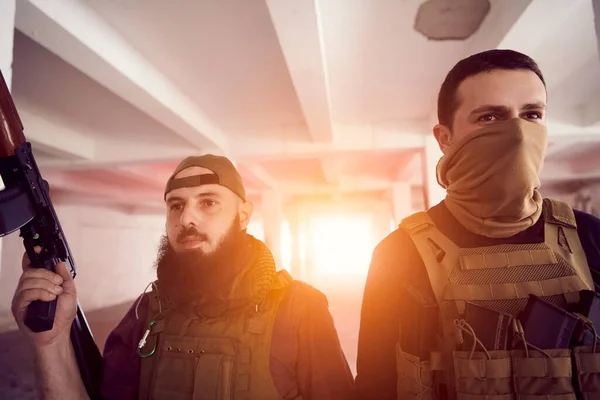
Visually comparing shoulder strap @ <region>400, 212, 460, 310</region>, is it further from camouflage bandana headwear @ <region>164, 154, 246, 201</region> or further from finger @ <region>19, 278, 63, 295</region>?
finger @ <region>19, 278, 63, 295</region>

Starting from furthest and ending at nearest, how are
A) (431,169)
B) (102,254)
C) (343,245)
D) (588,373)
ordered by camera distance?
(343,245), (102,254), (431,169), (588,373)

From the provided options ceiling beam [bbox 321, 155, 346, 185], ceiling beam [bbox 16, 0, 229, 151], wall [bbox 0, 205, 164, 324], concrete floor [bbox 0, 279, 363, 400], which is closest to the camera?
ceiling beam [bbox 16, 0, 229, 151]

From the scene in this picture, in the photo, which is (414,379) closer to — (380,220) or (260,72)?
(260,72)

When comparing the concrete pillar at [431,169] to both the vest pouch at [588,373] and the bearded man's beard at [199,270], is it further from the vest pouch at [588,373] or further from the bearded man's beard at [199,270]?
the vest pouch at [588,373]

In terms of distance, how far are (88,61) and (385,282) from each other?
209 cm

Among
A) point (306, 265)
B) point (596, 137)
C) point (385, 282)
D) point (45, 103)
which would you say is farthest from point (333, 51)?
point (306, 265)

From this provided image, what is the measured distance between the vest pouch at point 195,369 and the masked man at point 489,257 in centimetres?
45

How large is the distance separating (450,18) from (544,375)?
202 cm

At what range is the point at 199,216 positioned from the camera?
4.63 ft

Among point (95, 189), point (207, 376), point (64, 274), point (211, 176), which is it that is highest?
point (95, 189)

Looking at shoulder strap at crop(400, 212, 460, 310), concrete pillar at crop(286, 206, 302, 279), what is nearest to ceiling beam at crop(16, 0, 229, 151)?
shoulder strap at crop(400, 212, 460, 310)

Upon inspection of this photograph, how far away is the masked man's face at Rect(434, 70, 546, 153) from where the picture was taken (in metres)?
0.94

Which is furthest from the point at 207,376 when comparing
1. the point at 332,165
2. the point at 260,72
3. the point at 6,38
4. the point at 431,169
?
the point at 332,165

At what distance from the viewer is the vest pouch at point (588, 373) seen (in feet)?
2.69
